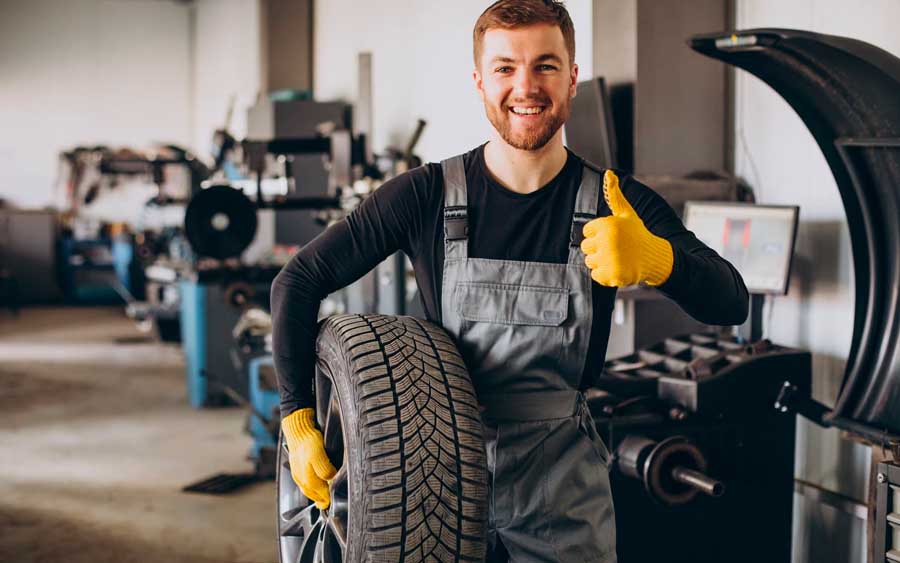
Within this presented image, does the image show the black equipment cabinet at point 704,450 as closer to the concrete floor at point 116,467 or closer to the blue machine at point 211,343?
→ the concrete floor at point 116,467

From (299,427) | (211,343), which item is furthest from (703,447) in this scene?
(211,343)

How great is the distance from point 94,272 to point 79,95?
2.26 metres

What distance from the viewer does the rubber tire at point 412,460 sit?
4.30 feet

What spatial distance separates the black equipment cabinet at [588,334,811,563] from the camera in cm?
191

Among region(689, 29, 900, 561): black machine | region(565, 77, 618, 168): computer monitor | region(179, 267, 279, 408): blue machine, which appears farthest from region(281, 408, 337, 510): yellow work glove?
region(179, 267, 279, 408): blue machine

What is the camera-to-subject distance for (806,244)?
8.07 ft

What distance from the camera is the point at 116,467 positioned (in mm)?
3719

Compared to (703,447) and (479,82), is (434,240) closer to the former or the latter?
(479,82)

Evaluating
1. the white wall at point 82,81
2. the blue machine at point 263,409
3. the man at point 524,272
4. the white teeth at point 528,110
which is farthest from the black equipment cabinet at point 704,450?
the white wall at point 82,81

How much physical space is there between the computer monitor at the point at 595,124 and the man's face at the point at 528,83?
49.0 inches

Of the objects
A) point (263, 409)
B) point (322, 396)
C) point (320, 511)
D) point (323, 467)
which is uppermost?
point (322, 396)

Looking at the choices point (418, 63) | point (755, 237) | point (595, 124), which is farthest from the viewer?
point (418, 63)

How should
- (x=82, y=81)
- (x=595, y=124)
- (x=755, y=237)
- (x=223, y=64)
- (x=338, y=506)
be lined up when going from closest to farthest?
(x=338, y=506) < (x=755, y=237) < (x=595, y=124) < (x=223, y=64) < (x=82, y=81)

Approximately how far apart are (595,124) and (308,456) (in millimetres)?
1588
